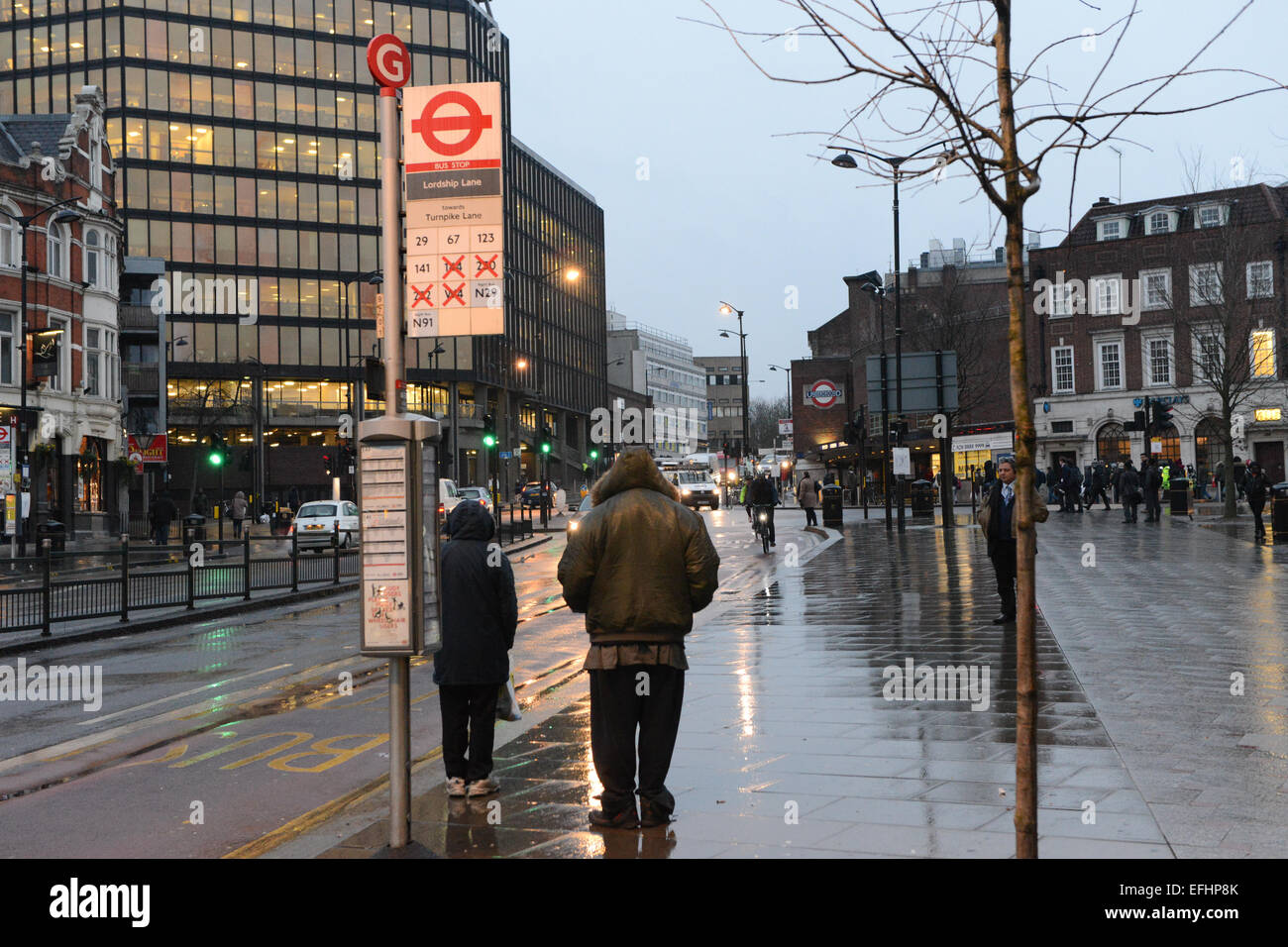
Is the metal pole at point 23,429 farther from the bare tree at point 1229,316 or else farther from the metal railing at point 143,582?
the bare tree at point 1229,316

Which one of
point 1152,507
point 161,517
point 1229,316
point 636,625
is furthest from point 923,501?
point 636,625

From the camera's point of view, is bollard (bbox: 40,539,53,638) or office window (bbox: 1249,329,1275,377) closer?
bollard (bbox: 40,539,53,638)

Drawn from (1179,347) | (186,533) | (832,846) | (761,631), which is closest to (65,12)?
(186,533)

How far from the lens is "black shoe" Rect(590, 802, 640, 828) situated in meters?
5.83

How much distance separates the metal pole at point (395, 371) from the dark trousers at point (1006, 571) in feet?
31.1

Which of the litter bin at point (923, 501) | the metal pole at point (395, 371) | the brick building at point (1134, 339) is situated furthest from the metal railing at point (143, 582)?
the brick building at point (1134, 339)

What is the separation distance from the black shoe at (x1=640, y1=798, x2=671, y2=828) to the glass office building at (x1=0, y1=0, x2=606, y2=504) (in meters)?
63.8

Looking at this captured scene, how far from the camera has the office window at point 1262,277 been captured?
40.8 meters

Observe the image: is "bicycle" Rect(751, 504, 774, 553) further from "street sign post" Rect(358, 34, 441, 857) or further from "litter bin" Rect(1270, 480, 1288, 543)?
"street sign post" Rect(358, 34, 441, 857)

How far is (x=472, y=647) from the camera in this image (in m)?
6.76

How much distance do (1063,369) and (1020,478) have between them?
56368 mm

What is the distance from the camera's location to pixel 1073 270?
56969 mm

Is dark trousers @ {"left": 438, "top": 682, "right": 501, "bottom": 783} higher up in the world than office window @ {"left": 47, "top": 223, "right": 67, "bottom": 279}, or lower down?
lower down

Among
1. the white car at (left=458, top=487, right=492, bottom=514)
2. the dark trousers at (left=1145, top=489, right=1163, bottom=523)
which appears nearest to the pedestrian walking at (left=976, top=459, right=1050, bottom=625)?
the white car at (left=458, top=487, right=492, bottom=514)
